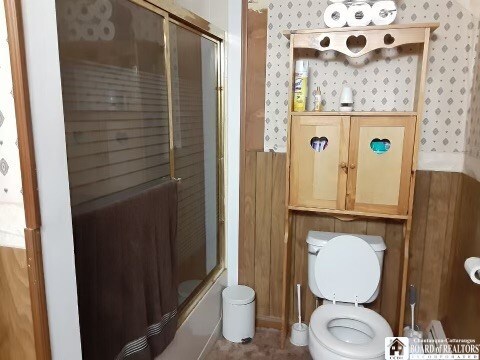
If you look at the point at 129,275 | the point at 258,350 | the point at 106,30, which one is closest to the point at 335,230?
the point at 258,350

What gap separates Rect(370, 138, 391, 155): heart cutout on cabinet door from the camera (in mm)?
1891

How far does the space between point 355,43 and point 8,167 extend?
1.82 metres

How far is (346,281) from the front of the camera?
6.73 feet

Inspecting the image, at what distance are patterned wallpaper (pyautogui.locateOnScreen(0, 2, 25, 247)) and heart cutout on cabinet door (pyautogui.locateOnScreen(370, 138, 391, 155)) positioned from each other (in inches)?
63.4

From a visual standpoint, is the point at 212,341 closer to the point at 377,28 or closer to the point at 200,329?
the point at 200,329

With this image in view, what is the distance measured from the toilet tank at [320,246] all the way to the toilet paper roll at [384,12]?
3.72ft

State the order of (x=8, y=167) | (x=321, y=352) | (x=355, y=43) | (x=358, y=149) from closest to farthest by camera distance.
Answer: (x=8, y=167)
(x=321, y=352)
(x=358, y=149)
(x=355, y=43)

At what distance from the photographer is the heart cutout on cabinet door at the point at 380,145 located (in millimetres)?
1891

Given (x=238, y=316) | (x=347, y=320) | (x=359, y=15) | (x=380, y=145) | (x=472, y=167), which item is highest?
(x=359, y=15)

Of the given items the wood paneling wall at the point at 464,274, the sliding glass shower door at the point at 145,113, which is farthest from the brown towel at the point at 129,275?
the wood paneling wall at the point at 464,274

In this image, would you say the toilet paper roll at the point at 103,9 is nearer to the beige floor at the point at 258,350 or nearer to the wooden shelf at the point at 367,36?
the wooden shelf at the point at 367,36

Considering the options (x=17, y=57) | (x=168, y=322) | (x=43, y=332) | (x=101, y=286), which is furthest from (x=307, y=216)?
(x=17, y=57)

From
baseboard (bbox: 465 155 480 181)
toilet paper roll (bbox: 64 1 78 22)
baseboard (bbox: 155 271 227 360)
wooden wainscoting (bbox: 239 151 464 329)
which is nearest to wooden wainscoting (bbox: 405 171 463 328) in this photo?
wooden wainscoting (bbox: 239 151 464 329)

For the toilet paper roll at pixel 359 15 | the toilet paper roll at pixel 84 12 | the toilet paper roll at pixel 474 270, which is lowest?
the toilet paper roll at pixel 474 270
